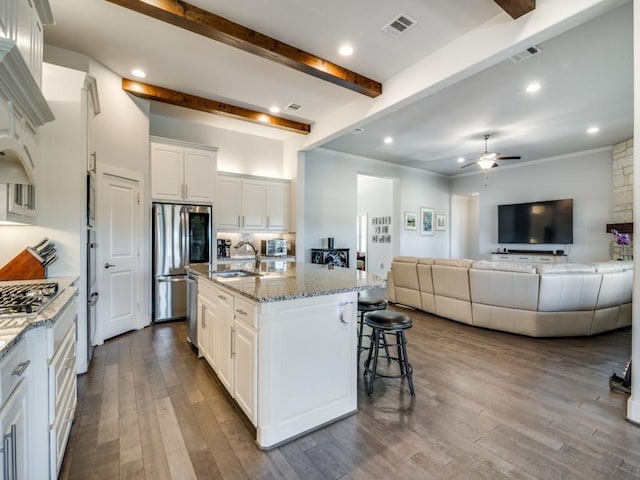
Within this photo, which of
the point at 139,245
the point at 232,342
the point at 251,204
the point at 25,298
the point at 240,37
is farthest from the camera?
the point at 251,204

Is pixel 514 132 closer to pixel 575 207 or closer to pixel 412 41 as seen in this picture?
pixel 575 207

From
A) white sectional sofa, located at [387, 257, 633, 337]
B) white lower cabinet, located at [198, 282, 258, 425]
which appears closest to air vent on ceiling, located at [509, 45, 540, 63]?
white sectional sofa, located at [387, 257, 633, 337]

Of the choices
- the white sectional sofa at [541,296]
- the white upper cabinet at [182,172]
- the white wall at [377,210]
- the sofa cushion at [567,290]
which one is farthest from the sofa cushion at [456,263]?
the white upper cabinet at [182,172]

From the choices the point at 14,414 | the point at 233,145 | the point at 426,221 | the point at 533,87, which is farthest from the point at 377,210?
the point at 14,414

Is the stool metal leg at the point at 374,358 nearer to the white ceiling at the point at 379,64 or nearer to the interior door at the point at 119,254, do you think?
the white ceiling at the point at 379,64

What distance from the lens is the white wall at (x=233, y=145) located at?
16.2 feet

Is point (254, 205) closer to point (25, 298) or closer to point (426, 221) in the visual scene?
point (25, 298)

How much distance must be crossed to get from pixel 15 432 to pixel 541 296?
4.46m

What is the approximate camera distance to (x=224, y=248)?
5.31 metres

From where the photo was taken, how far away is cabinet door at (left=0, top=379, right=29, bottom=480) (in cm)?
102

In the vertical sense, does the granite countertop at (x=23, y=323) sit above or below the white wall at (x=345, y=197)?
below

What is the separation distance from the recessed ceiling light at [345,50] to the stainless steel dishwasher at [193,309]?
9.01 ft

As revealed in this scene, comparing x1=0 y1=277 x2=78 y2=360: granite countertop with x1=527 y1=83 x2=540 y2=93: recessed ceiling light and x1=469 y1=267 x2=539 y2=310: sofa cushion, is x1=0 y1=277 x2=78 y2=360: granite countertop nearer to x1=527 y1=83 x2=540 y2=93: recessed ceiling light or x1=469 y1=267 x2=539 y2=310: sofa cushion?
x1=469 y1=267 x2=539 y2=310: sofa cushion

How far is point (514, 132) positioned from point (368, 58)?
3594 millimetres
